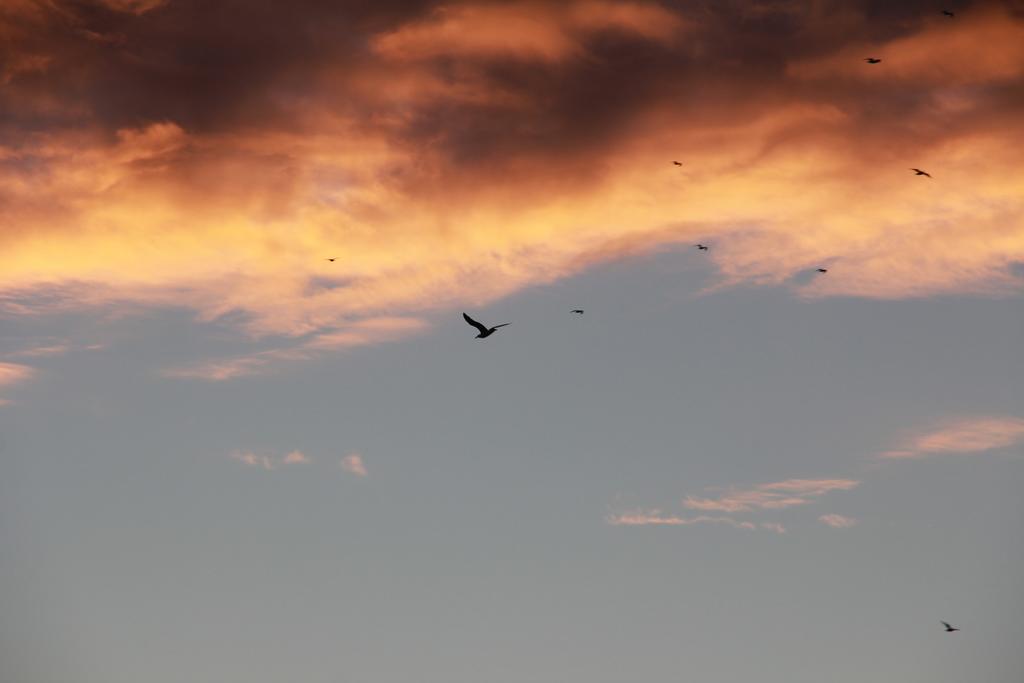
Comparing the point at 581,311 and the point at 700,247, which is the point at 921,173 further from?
the point at 581,311

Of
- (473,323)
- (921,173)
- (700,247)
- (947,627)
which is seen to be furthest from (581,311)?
(947,627)

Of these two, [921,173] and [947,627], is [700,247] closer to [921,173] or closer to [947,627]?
[921,173]

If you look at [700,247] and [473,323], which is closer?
[473,323]

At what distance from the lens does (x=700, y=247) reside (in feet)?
390

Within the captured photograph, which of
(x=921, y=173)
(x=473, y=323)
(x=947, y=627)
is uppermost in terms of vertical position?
(x=921, y=173)

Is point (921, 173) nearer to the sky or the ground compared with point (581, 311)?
nearer to the sky

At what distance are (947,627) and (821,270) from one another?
3466 inches

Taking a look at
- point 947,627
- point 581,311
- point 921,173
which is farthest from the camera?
point 947,627

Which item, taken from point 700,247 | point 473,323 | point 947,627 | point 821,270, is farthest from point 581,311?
point 947,627

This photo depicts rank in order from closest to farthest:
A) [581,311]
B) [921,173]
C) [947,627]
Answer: [581,311], [921,173], [947,627]

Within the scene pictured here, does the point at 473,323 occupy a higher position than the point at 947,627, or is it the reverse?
the point at 473,323

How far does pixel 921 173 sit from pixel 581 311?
72.2 metres

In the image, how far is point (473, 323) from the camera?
109125 millimetres

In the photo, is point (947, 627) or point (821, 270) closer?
point (821, 270)
